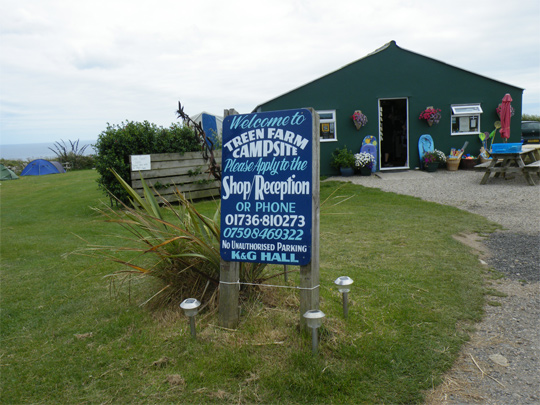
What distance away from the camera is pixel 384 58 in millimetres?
15695

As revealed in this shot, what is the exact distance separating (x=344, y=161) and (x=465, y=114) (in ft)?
16.4

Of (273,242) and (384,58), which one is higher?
(384,58)

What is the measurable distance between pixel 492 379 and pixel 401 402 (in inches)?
27.6

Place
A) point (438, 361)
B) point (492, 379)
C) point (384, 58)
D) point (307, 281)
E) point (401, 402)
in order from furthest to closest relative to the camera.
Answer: point (384, 58)
point (307, 281)
point (438, 361)
point (492, 379)
point (401, 402)

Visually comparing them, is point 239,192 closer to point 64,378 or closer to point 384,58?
point 64,378

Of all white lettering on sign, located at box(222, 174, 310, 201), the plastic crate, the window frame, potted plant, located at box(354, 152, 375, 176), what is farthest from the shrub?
white lettering on sign, located at box(222, 174, 310, 201)

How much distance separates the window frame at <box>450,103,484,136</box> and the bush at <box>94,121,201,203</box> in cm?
1019

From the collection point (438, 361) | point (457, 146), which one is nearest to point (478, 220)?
point (438, 361)

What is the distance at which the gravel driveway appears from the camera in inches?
104

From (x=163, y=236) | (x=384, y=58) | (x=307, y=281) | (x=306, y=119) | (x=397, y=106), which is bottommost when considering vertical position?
(x=307, y=281)

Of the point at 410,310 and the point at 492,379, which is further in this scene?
the point at 410,310

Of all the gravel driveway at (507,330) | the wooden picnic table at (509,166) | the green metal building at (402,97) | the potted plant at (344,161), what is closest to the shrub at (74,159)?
the green metal building at (402,97)

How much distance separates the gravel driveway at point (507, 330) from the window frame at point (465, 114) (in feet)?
25.0

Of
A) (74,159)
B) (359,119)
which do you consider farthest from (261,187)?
(74,159)
